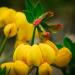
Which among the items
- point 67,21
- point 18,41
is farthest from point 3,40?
point 67,21

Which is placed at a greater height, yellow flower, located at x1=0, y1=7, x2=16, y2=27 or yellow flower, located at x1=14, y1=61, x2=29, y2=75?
yellow flower, located at x1=0, y1=7, x2=16, y2=27

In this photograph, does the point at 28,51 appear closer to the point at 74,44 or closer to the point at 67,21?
the point at 74,44

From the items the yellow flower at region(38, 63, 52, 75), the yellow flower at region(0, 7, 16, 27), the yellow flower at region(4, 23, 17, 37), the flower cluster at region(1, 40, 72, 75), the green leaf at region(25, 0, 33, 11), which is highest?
the green leaf at region(25, 0, 33, 11)

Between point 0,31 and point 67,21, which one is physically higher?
point 0,31

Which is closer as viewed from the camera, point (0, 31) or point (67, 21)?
point (0, 31)
